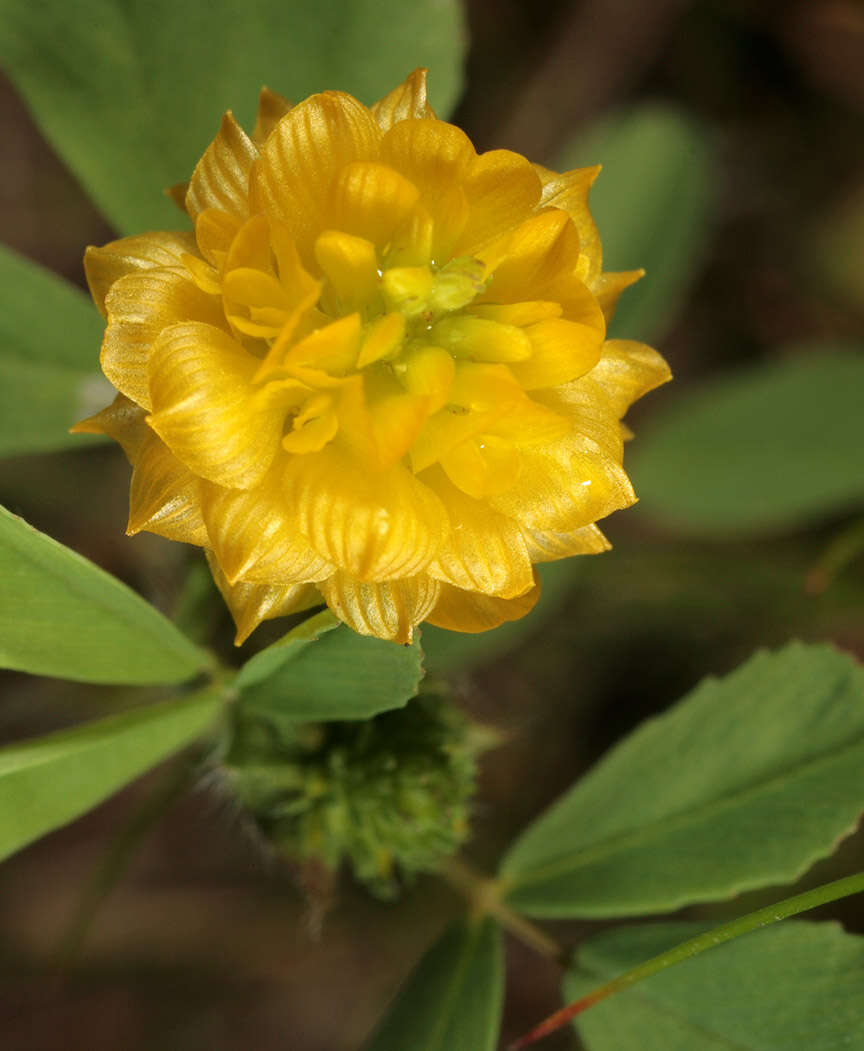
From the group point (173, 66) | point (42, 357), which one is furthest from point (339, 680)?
point (173, 66)

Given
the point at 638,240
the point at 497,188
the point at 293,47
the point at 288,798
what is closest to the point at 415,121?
the point at 497,188

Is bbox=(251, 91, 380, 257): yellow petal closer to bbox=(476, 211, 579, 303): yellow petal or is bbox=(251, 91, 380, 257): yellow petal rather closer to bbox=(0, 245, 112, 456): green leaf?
bbox=(476, 211, 579, 303): yellow petal

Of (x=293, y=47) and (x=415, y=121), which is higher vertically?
(x=415, y=121)

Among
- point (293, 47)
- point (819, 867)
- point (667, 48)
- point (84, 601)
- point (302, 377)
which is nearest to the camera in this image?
point (302, 377)

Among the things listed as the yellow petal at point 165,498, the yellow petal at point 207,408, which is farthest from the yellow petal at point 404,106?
the yellow petal at point 165,498

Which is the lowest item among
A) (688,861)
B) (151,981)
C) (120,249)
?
(151,981)

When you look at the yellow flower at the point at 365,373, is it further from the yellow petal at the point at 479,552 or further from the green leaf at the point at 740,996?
the green leaf at the point at 740,996

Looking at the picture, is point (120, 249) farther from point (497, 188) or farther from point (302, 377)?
point (497, 188)

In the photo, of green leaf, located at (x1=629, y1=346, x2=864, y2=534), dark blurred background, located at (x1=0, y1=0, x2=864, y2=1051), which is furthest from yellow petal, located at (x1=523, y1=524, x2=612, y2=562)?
green leaf, located at (x1=629, y1=346, x2=864, y2=534)

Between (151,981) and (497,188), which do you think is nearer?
(497,188)
